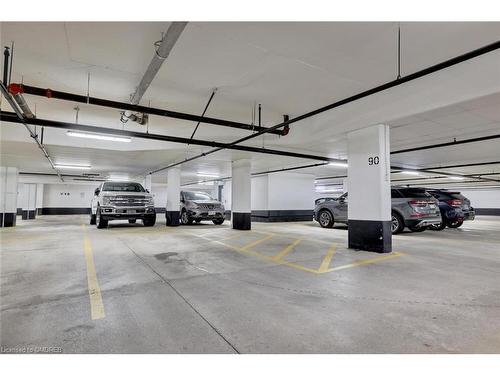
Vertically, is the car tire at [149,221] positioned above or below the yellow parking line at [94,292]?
above

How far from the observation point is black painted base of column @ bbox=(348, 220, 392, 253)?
5.23m

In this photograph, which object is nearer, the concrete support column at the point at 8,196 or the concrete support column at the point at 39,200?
the concrete support column at the point at 8,196

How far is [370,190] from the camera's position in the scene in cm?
542

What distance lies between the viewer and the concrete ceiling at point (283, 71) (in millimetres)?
3254

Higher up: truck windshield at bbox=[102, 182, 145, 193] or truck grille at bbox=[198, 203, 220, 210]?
truck windshield at bbox=[102, 182, 145, 193]

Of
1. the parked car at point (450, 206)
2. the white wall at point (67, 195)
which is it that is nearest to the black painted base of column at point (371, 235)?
the parked car at point (450, 206)

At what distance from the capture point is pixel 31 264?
4215 millimetres

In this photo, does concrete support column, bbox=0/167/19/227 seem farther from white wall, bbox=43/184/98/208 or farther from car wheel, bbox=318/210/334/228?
car wheel, bbox=318/210/334/228

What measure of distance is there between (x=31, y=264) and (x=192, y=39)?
415 cm

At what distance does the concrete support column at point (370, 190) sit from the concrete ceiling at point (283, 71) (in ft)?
1.17

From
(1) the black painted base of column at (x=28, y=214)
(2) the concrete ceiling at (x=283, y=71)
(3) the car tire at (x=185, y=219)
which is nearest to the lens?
(2) the concrete ceiling at (x=283, y=71)

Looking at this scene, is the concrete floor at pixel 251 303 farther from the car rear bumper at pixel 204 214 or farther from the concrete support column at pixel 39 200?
the concrete support column at pixel 39 200

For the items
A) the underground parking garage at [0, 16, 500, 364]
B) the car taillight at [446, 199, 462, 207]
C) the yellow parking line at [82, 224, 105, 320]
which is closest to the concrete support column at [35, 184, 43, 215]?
the underground parking garage at [0, 16, 500, 364]
